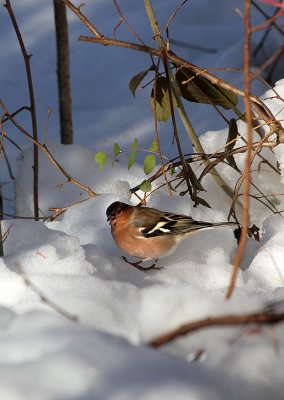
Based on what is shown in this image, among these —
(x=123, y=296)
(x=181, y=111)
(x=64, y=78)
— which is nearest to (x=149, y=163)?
(x=181, y=111)

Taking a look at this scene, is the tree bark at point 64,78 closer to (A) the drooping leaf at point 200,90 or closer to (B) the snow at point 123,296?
(B) the snow at point 123,296

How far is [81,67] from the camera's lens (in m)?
5.84

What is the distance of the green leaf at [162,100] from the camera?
3.02 m

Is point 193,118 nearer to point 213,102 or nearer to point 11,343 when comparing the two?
point 213,102

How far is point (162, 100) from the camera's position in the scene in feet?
10.1

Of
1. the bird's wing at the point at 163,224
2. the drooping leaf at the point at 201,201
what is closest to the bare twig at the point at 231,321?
the bird's wing at the point at 163,224

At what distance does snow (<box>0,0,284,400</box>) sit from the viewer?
136 cm

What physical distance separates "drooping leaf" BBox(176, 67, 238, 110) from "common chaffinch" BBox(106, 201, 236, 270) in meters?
0.53

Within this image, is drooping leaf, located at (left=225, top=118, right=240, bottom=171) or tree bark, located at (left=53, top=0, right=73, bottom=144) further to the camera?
tree bark, located at (left=53, top=0, right=73, bottom=144)

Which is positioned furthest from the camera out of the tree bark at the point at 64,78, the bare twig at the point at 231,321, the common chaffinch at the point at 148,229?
the tree bark at the point at 64,78

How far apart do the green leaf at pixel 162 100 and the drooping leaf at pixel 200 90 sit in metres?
0.07

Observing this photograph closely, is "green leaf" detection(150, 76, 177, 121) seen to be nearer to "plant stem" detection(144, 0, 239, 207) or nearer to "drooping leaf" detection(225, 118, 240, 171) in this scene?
"plant stem" detection(144, 0, 239, 207)

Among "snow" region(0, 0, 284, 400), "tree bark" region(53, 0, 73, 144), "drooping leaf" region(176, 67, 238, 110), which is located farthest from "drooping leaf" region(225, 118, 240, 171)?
"tree bark" region(53, 0, 73, 144)

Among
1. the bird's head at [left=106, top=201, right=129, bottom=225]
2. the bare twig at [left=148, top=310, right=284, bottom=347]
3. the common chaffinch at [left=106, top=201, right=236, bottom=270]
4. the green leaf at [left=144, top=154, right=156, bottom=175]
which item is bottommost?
the common chaffinch at [left=106, top=201, right=236, bottom=270]
